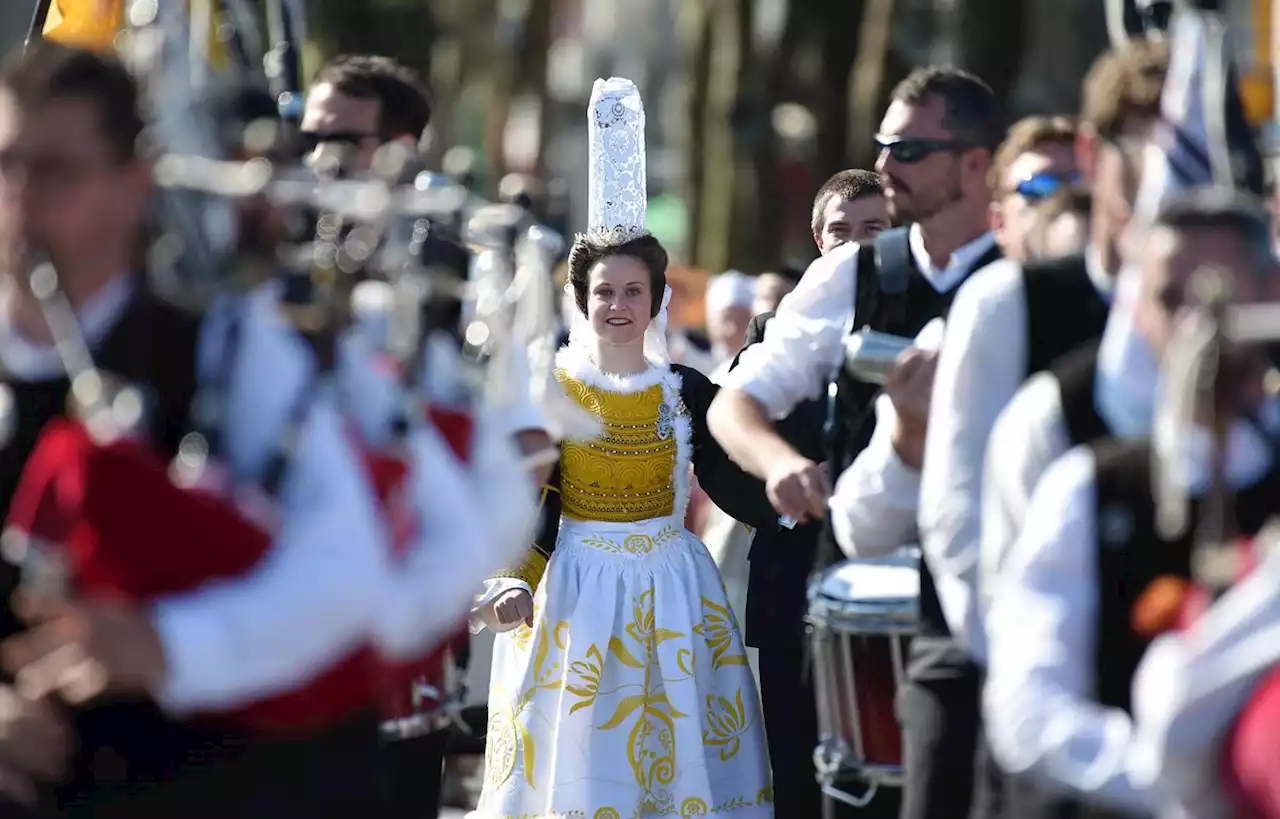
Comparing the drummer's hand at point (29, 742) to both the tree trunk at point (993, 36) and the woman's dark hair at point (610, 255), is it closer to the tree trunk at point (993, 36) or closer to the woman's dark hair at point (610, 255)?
the woman's dark hair at point (610, 255)

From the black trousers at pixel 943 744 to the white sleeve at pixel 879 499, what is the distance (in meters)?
0.35

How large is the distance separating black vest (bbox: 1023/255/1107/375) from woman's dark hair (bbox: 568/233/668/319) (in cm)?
269

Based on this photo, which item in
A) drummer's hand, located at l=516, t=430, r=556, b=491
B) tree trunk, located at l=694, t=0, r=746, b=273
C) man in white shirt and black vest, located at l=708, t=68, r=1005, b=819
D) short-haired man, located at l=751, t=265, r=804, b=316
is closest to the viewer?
drummer's hand, located at l=516, t=430, r=556, b=491

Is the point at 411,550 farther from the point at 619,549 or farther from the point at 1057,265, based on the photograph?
the point at 619,549

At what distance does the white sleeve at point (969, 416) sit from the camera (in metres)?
4.22

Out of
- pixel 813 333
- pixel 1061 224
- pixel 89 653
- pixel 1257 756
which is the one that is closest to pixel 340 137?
pixel 813 333

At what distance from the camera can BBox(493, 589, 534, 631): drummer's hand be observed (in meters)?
6.34

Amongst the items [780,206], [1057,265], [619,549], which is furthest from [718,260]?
[1057,265]

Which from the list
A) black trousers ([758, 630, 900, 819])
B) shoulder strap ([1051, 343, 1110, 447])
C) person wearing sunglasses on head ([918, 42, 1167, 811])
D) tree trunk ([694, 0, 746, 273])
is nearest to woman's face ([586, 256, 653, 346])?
black trousers ([758, 630, 900, 819])

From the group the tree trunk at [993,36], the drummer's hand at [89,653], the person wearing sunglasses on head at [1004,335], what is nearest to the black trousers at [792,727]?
the person wearing sunglasses on head at [1004,335]

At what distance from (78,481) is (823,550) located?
2.78 metres

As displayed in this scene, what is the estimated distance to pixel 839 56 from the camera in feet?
70.6

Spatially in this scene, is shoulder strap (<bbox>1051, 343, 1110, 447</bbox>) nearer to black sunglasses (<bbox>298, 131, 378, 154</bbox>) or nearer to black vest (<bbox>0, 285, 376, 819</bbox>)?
black vest (<bbox>0, 285, 376, 819</bbox>)

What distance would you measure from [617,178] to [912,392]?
2.56m
